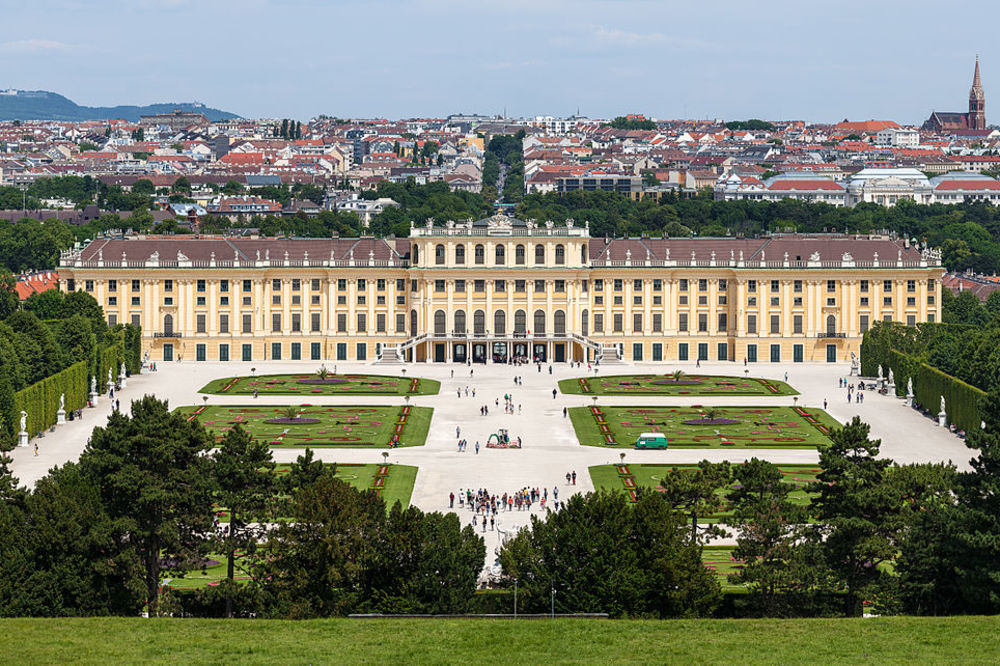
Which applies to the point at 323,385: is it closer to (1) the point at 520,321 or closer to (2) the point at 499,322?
(2) the point at 499,322

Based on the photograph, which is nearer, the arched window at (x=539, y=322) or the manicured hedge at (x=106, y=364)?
the manicured hedge at (x=106, y=364)

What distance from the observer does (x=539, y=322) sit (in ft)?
399

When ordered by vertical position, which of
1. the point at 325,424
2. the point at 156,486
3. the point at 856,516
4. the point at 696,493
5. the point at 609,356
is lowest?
the point at 325,424

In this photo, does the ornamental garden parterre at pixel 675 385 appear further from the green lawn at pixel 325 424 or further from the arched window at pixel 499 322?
the arched window at pixel 499 322

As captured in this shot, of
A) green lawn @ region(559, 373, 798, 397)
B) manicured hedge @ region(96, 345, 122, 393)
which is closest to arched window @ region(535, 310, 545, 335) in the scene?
green lawn @ region(559, 373, 798, 397)

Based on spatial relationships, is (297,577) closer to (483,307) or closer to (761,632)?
(761,632)

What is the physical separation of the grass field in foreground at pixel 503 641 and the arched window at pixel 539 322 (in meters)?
76.5

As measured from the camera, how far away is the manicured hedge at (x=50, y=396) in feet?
271

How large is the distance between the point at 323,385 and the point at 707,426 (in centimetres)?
2636

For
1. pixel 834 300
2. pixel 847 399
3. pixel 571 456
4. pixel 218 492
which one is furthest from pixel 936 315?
pixel 218 492

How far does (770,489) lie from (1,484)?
22.1 meters

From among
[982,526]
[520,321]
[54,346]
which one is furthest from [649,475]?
[520,321]

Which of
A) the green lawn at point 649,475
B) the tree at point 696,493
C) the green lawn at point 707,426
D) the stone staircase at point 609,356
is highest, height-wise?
the tree at point 696,493

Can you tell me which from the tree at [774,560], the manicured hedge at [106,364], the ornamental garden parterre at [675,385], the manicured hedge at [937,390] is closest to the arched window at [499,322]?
the ornamental garden parterre at [675,385]
